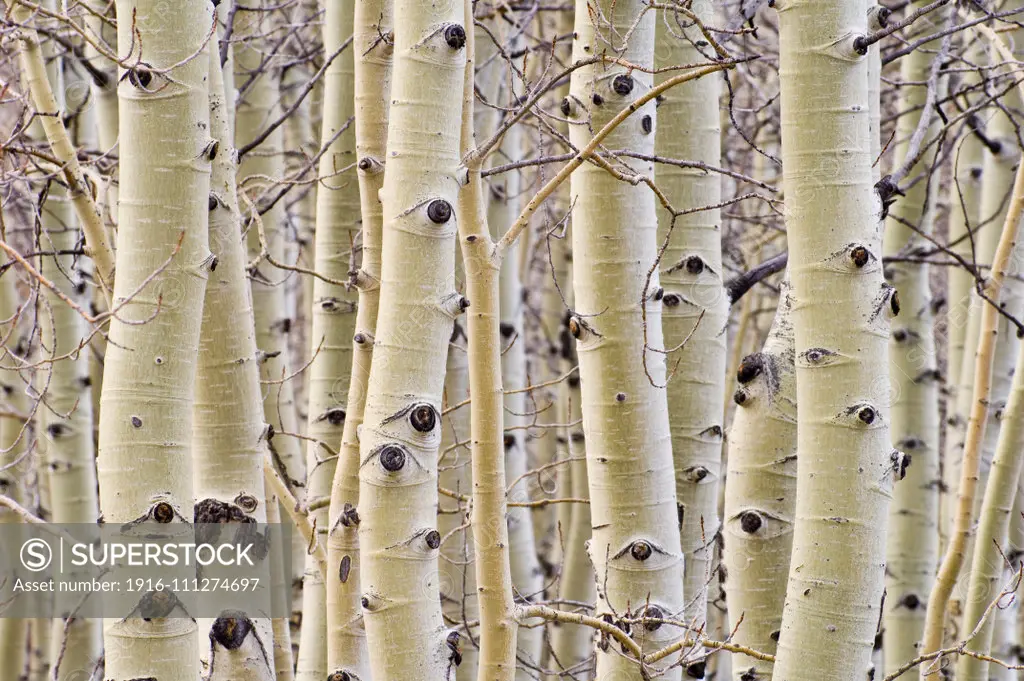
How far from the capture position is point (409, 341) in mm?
2021

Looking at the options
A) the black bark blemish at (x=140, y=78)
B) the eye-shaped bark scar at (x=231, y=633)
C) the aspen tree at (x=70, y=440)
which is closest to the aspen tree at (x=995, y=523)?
the eye-shaped bark scar at (x=231, y=633)

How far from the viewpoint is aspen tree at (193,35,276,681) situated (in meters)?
2.42

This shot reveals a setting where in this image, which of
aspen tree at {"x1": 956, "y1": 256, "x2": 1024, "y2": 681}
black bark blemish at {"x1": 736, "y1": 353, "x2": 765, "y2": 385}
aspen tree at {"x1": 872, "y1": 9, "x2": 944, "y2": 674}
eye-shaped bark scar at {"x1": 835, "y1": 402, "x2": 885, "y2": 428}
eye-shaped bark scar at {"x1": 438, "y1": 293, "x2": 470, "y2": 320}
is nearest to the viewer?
eye-shaped bark scar at {"x1": 835, "y1": 402, "x2": 885, "y2": 428}

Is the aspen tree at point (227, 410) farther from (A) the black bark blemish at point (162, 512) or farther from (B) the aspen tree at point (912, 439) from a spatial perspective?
(B) the aspen tree at point (912, 439)

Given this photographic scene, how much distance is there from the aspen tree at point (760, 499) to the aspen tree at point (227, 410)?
1223mm

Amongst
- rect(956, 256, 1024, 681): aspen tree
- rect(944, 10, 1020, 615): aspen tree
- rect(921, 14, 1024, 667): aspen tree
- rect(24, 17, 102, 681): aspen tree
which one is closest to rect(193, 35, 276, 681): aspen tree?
rect(24, 17, 102, 681): aspen tree

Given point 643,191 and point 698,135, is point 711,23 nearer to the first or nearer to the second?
point 698,135

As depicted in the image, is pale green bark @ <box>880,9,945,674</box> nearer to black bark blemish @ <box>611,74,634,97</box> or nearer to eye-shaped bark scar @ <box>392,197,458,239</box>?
black bark blemish @ <box>611,74,634,97</box>

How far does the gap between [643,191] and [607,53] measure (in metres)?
0.35

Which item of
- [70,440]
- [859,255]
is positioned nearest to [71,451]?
[70,440]

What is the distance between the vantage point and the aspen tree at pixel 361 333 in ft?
7.69

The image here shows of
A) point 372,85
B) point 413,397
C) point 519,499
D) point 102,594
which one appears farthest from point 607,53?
point 519,499

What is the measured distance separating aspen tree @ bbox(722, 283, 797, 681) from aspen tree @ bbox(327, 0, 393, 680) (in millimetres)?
968

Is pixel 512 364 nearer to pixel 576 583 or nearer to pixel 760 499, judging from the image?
pixel 576 583
